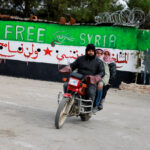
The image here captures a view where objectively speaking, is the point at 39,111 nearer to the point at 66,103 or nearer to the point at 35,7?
the point at 66,103

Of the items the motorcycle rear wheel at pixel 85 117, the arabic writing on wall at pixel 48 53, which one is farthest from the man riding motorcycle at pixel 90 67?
the arabic writing on wall at pixel 48 53

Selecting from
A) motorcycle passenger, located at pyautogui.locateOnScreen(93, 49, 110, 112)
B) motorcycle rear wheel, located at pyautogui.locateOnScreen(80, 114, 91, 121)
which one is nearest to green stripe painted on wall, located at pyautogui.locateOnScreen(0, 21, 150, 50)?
motorcycle passenger, located at pyautogui.locateOnScreen(93, 49, 110, 112)

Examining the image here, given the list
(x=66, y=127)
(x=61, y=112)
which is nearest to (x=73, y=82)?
(x=61, y=112)

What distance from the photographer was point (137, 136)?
6188mm

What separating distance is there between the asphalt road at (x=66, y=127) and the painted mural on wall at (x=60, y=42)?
4156 mm

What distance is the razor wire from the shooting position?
12.9m

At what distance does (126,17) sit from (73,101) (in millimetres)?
7677

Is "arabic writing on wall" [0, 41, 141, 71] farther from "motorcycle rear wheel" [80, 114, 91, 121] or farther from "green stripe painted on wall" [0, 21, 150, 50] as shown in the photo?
"motorcycle rear wheel" [80, 114, 91, 121]

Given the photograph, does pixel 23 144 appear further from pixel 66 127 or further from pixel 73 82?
pixel 73 82

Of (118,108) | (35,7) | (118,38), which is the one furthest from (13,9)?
(118,108)

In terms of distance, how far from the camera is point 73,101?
20.8 feet

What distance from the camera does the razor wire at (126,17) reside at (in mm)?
12930

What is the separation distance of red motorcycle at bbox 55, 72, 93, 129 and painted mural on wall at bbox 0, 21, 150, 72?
25.4ft

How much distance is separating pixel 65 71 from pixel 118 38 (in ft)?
26.6
